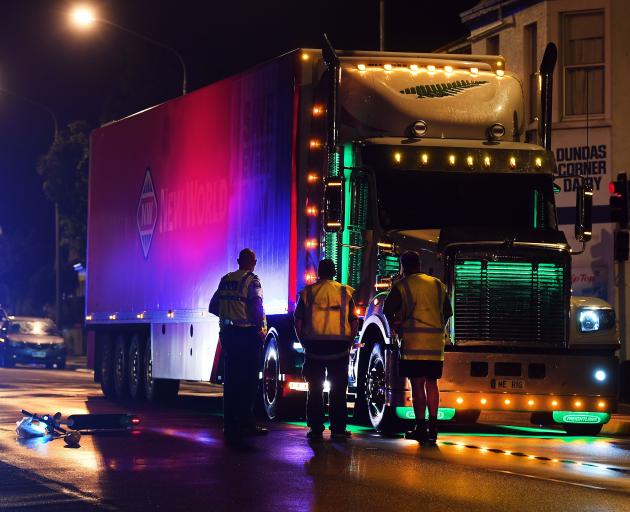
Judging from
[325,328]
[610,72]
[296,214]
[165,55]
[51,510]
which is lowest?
[51,510]

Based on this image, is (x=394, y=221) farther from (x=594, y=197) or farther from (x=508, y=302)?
(x=594, y=197)

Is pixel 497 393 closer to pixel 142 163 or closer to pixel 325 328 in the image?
pixel 325 328

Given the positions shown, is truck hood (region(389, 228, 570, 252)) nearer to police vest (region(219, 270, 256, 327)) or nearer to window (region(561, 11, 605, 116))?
police vest (region(219, 270, 256, 327))

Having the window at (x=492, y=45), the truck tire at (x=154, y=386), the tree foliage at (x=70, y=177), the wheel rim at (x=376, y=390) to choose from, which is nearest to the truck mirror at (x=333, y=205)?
the wheel rim at (x=376, y=390)

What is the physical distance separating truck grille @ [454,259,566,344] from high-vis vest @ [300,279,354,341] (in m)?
1.11

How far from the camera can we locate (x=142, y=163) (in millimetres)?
23688

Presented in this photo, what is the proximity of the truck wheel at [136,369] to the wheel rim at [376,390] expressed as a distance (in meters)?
8.20

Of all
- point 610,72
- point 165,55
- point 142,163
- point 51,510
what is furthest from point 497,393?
point 165,55

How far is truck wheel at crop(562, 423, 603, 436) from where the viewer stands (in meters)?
16.6

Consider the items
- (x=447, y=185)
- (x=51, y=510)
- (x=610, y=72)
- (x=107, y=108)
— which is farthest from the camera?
Answer: (x=107, y=108)

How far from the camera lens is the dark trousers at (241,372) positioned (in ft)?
49.2

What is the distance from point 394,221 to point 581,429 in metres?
3.04

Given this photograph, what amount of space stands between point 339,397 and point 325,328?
687 millimetres

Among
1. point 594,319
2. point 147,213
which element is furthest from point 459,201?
point 147,213
